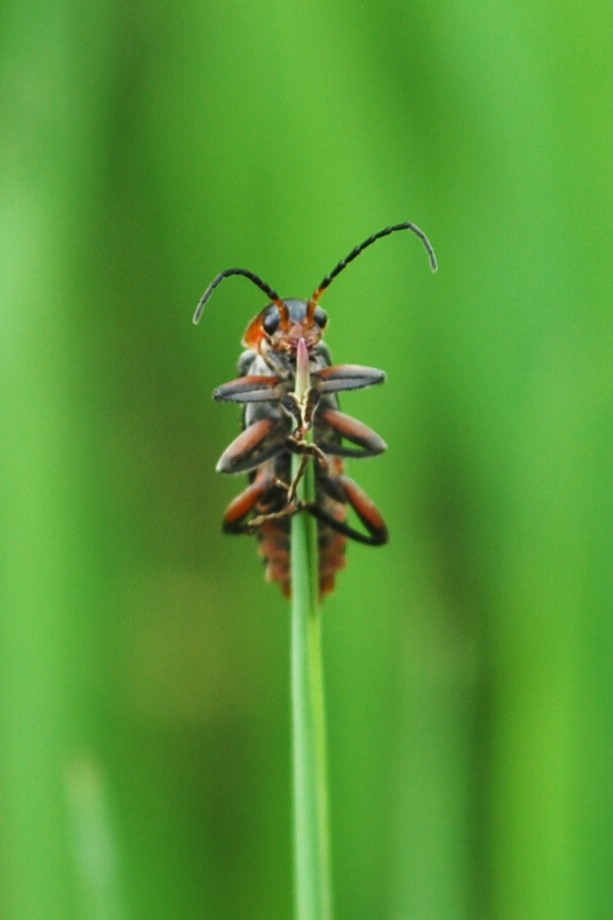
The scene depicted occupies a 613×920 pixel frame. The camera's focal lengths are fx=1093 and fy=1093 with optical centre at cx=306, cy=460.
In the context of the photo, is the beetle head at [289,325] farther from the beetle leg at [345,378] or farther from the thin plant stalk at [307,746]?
the thin plant stalk at [307,746]

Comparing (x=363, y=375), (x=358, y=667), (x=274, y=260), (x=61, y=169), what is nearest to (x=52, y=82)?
(x=61, y=169)

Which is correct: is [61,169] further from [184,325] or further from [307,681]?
[307,681]

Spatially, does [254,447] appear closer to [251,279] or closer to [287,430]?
[287,430]

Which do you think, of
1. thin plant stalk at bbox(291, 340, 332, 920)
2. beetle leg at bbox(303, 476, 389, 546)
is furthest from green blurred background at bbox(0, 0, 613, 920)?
thin plant stalk at bbox(291, 340, 332, 920)

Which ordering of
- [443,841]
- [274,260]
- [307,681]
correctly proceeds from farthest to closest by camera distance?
[274,260], [443,841], [307,681]

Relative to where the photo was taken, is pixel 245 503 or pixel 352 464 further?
pixel 352 464

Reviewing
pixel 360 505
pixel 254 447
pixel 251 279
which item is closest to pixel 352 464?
pixel 360 505

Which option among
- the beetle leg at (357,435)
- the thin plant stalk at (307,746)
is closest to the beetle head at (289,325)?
the beetle leg at (357,435)
